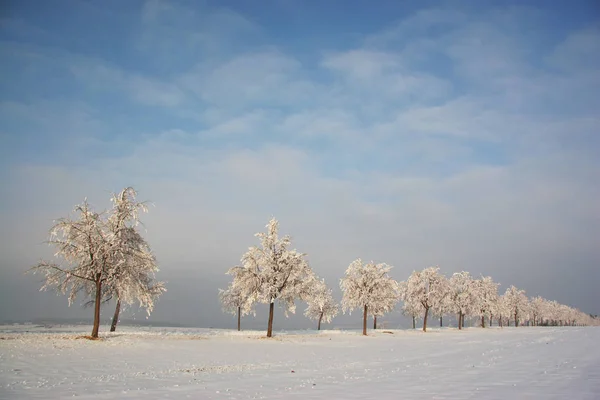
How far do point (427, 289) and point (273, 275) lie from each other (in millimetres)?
52228

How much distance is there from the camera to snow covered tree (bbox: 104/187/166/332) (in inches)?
1316

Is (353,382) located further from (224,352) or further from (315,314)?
(315,314)

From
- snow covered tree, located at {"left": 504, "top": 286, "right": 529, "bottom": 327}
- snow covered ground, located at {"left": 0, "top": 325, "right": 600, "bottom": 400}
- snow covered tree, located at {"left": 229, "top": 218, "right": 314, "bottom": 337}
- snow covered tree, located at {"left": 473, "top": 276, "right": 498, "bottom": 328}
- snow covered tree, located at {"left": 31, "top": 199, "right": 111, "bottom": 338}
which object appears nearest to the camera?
snow covered ground, located at {"left": 0, "top": 325, "right": 600, "bottom": 400}

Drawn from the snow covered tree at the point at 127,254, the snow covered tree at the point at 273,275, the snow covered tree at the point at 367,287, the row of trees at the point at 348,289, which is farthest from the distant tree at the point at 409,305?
the snow covered tree at the point at 127,254

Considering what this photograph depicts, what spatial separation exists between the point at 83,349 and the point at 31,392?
47.6 feet

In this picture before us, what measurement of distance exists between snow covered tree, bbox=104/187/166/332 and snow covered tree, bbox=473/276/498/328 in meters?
95.2

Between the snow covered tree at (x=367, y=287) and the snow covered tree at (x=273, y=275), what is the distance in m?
Answer: 20.3

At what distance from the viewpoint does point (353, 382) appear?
51.3ft

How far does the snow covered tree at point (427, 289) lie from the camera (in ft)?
291

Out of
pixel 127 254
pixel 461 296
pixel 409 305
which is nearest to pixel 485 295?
Result: pixel 461 296

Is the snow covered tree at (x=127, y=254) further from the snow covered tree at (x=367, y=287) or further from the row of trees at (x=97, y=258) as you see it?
the snow covered tree at (x=367, y=287)

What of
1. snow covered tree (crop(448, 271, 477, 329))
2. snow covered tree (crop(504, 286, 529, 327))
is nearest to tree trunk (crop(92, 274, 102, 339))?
snow covered tree (crop(448, 271, 477, 329))

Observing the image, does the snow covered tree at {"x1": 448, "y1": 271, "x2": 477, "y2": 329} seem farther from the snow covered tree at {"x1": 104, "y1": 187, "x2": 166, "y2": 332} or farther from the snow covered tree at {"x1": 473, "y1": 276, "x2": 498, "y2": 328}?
the snow covered tree at {"x1": 104, "y1": 187, "x2": 166, "y2": 332}

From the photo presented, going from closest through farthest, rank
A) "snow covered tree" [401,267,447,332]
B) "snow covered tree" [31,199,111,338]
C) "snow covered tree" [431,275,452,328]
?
"snow covered tree" [31,199,111,338] < "snow covered tree" [401,267,447,332] < "snow covered tree" [431,275,452,328]
